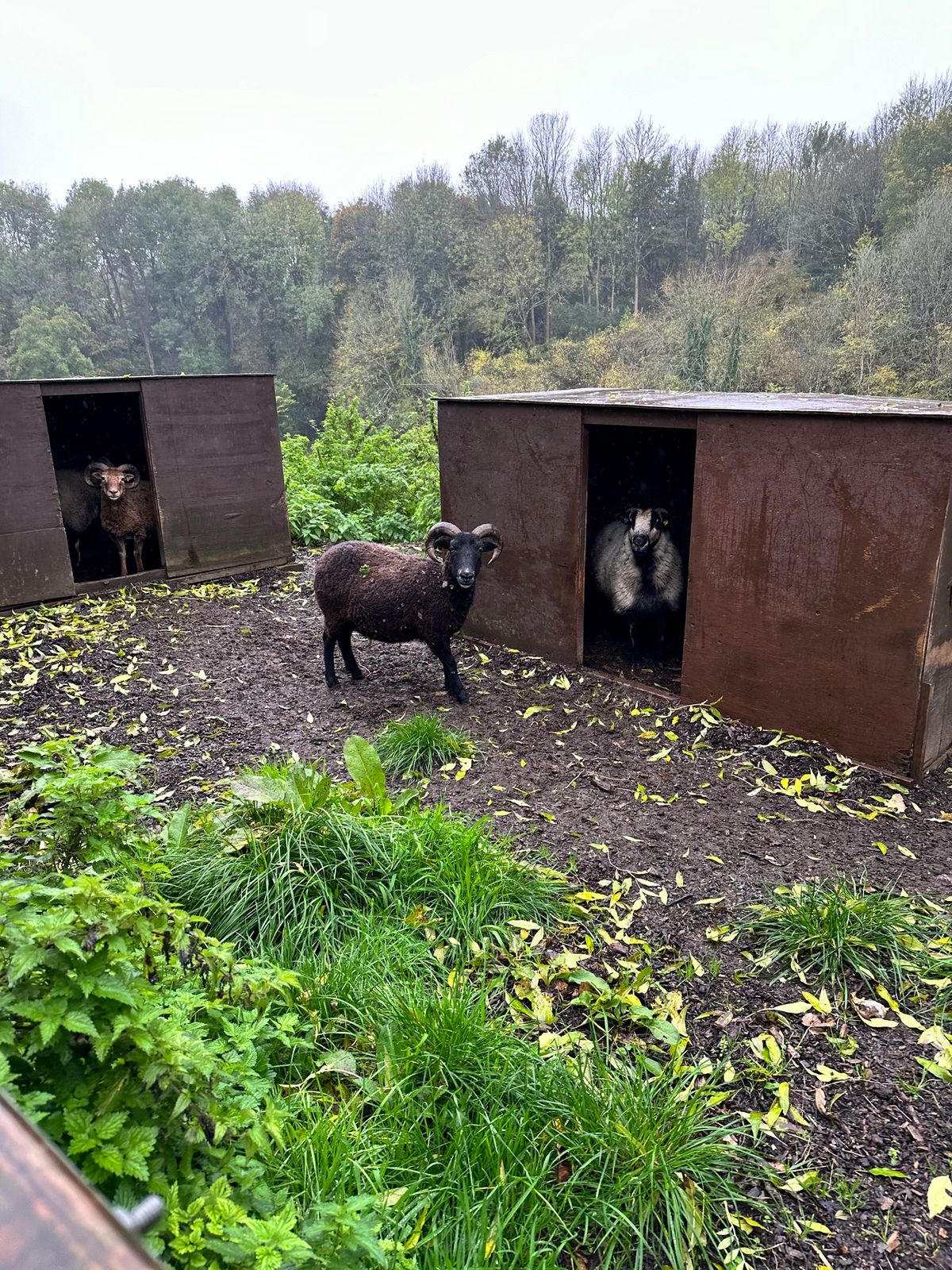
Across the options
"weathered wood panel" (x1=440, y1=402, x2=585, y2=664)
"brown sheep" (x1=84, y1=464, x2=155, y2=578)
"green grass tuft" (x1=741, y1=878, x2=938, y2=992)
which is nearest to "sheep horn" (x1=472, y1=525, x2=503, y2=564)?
"weathered wood panel" (x1=440, y1=402, x2=585, y2=664)

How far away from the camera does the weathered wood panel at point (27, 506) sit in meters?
8.22

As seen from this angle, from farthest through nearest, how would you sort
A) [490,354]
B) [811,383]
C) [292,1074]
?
[490,354], [811,383], [292,1074]

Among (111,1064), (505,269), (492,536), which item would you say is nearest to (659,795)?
(492,536)

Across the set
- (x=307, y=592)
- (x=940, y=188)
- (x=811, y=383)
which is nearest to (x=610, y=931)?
(x=307, y=592)

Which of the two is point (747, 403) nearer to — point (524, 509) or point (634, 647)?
point (524, 509)

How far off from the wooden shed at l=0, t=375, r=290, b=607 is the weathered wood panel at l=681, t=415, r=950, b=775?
589cm

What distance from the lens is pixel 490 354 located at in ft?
114

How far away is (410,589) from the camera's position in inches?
242

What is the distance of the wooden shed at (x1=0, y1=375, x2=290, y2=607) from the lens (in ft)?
27.4

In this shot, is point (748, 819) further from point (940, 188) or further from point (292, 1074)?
point (940, 188)

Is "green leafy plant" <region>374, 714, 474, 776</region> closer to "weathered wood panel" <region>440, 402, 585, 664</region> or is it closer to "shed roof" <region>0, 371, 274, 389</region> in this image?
"weathered wood panel" <region>440, 402, 585, 664</region>

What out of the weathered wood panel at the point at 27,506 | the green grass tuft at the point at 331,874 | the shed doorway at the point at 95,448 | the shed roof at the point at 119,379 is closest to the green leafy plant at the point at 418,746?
the green grass tuft at the point at 331,874

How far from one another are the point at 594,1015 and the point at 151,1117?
187 cm

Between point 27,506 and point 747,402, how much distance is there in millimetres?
6799
